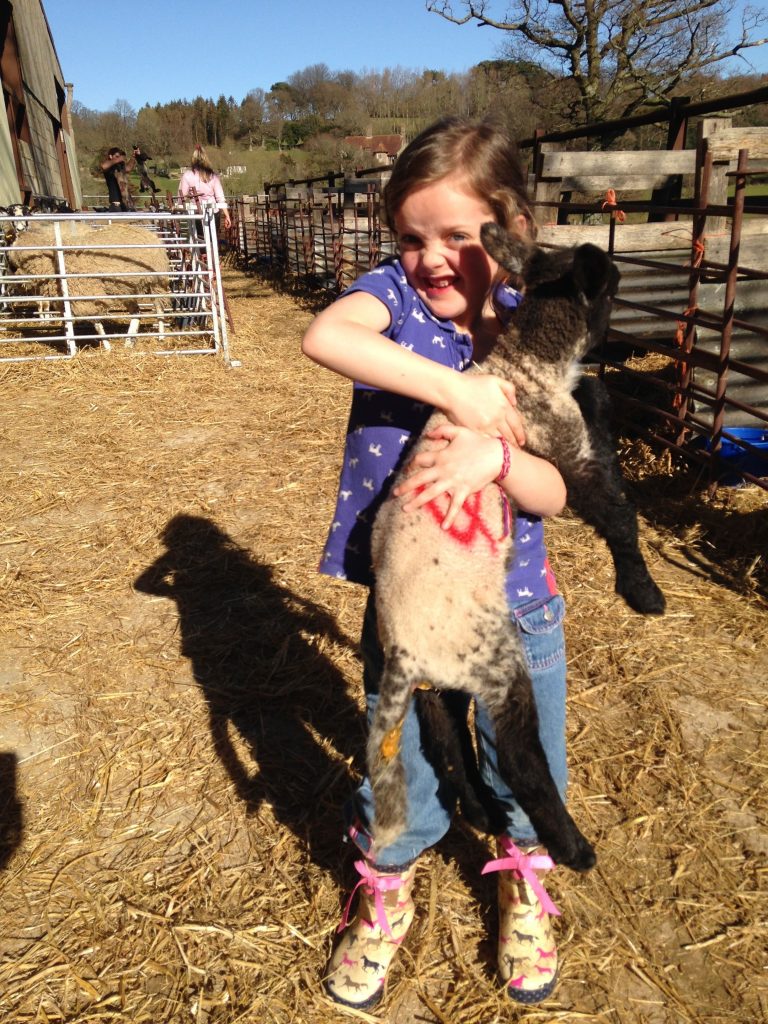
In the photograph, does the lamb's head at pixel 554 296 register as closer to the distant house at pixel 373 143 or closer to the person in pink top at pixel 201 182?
the person in pink top at pixel 201 182

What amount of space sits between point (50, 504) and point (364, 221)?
1172cm

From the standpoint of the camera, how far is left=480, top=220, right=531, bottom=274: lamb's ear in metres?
1.69

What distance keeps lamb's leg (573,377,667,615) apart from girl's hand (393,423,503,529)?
0.27m

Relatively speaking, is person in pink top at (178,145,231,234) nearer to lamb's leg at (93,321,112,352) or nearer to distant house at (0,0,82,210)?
distant house at (0,0,82,210)

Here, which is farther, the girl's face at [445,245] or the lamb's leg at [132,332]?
the lamb's leg at [132,332]

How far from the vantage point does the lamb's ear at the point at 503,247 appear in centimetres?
169

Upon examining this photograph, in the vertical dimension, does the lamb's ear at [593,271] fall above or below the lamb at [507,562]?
above

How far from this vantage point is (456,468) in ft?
5.21

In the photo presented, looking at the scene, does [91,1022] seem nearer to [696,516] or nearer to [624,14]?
[696,516]

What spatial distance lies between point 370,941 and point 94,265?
9.66 metres

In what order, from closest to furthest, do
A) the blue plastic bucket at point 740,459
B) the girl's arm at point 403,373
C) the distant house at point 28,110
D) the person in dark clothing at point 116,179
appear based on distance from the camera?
the girl's arm at point 403,373 < the blue plastic bucket at point 740,459 < the distant house at point 28,110 < the person in dark clothing at point 116,179

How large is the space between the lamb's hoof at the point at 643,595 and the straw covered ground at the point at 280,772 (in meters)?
1.03

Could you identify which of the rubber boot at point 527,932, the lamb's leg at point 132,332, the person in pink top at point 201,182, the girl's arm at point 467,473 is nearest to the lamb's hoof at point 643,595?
the girl's arm at point 467,473

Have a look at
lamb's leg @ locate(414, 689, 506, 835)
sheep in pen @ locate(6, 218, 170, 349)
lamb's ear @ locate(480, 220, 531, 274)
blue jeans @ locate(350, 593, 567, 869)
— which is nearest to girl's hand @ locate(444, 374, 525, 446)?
lamb's ear @ locate(480, 220, 531, 274)
